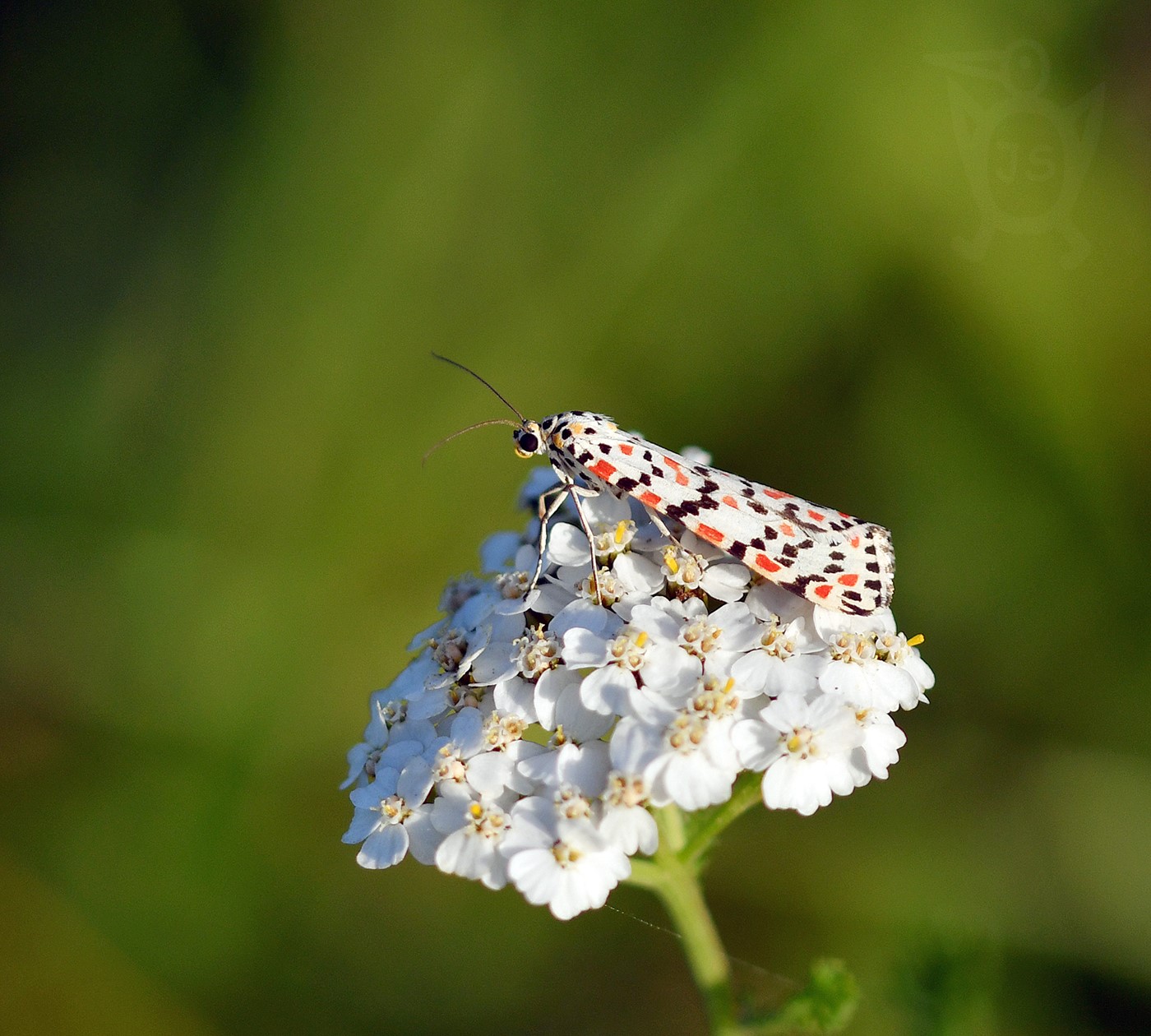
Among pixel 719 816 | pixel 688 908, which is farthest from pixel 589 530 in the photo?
pixel 688 908

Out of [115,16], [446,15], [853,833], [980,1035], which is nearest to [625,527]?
[853,833]

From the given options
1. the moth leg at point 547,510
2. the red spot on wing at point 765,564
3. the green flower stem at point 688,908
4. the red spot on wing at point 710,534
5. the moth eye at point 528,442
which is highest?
the red spot on wing at point 765,564

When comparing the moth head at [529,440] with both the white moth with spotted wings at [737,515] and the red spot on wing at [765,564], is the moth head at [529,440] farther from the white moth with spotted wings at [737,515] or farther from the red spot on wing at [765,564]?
the red spot on wing at [765,564]

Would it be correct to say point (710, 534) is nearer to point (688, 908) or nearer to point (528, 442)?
point (528, 442)

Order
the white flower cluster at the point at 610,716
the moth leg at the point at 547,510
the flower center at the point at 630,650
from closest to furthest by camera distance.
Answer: the white flower cluster at the point at 610,716
the flower center at the point at 630,650
the moth leg at the point at 547,510

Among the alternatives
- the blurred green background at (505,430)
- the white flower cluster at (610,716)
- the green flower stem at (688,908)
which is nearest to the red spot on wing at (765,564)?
the white flower cluster at (610,716)

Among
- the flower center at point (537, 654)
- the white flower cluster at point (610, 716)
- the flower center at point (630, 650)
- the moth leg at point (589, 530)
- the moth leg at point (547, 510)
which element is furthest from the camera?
the moth leg at point (547, 510)

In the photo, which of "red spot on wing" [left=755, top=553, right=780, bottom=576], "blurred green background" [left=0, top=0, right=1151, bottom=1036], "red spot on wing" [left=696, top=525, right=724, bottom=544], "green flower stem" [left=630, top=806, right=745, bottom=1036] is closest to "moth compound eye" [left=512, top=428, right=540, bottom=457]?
"red spot on wing" [left=696, top=525, right=724, bottom=544]

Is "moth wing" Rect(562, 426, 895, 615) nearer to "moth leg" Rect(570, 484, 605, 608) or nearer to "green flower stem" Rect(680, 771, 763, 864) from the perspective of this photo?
"moth leg" Rect(570, 484, 605, 608)
